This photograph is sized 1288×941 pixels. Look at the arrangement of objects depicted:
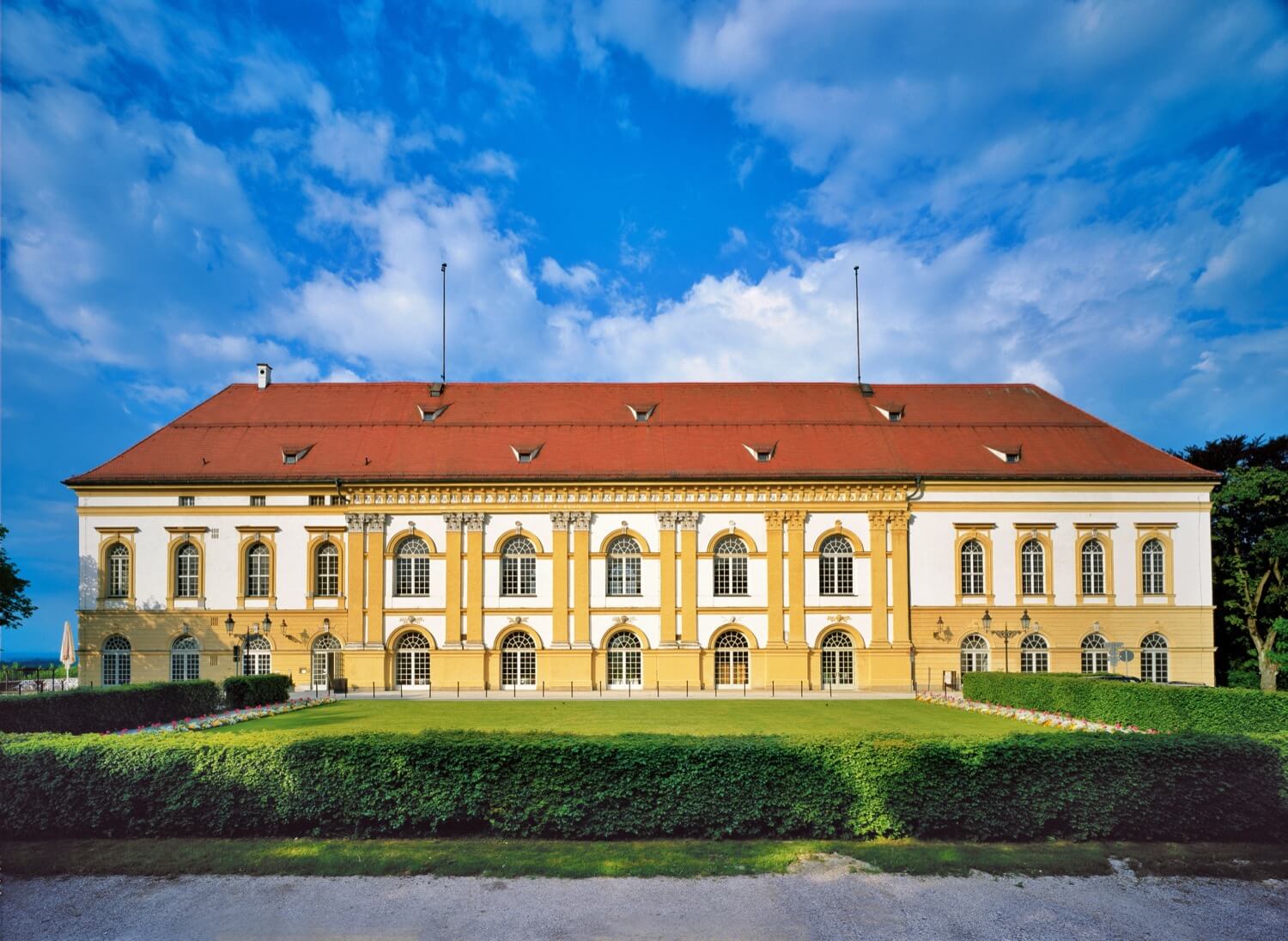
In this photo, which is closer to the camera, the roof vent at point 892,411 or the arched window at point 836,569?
the arched window at point 836,569

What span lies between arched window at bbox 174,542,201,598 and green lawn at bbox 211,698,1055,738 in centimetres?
1129

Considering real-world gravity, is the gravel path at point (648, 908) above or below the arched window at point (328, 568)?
below

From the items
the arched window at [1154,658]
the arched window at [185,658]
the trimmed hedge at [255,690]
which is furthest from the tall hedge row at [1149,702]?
the arched window at [185,658]

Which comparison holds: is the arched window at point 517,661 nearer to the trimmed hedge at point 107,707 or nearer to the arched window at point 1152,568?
the trimmed hedge at point 107,707

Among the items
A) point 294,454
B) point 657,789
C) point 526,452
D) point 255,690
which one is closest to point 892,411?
point 526,452

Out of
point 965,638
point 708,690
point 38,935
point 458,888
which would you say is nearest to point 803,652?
point 708,690

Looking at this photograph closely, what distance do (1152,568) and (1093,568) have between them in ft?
9.05

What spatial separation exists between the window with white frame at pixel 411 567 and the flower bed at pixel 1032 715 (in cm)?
2164

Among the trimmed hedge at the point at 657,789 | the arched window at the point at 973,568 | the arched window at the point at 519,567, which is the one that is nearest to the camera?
the trimmed hedge at the point at 657,789

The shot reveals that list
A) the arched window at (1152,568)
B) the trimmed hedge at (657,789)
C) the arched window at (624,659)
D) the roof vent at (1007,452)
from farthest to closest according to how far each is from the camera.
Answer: the roof vent at (1007,452), the arched window at (1152,568), the arched window at (624,659), the trimmed hedge at (657,789)

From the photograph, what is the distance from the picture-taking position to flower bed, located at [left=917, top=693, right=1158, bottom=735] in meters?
23.3

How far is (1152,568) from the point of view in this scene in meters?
38.3

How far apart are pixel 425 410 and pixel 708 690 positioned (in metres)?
19.1

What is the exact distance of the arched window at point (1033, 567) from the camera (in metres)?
38.0
